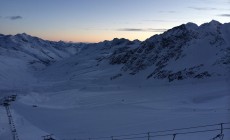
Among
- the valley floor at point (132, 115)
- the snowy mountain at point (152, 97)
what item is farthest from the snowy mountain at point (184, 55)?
the valley floor at point (132, 115)

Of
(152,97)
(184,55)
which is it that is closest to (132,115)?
(152,97)

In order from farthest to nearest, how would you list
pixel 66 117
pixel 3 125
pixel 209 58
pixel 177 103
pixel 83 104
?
1. pixel 209 58
2. pixel 83 104
3. pixel 177 103
4. pixel 66 117
5. pixel 3 125

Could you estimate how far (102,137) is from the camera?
42.8 m

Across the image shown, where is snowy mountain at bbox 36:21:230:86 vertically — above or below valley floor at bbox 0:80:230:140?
above

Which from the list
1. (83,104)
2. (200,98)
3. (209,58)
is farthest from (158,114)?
(209,58)

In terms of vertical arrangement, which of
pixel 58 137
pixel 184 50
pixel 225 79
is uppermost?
pixel 184 50

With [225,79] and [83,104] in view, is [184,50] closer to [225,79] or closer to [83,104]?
[225,79]

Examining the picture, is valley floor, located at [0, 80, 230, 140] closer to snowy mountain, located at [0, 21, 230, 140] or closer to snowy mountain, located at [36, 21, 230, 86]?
snowy mountain, located at [0, 21, 230, 140]

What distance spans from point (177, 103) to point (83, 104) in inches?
838

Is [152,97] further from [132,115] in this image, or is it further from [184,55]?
[184,55]

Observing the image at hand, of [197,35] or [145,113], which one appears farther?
[197,35]

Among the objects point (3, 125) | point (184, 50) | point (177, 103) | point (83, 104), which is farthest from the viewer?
point (184, 50)

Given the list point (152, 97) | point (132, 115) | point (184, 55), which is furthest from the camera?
point (184, 55)

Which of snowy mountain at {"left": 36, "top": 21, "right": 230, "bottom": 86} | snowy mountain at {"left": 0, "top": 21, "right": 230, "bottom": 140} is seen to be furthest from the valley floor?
snowy mountain at {"left": 36, "top": 21, "right": 230, "bottom": 86}
